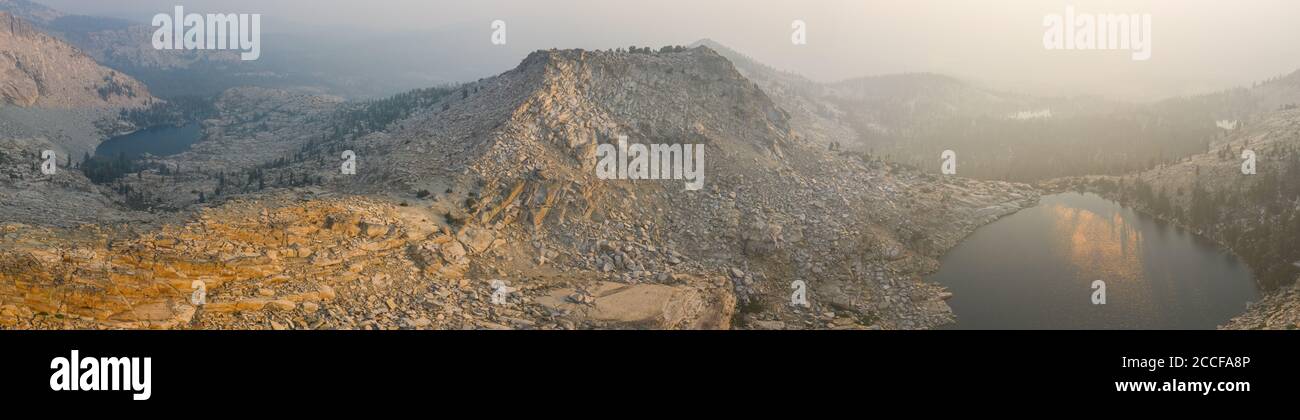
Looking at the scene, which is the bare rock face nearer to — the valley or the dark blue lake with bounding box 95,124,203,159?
the dark blue lake with bounding box 95,124,203,159

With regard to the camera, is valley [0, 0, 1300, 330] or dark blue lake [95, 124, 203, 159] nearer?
valley [0, 0, 1300, 330]

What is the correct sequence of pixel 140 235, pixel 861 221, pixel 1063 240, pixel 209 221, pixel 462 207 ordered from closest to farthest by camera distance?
pixel 140 235, pixel 209 221, pixel 462 207, pixel 861 221, pixel 1063 240

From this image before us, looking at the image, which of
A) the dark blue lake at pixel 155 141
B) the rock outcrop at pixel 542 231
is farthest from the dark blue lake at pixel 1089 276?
the dark blue lake at pixel 155 141

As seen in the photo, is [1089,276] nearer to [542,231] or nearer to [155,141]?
[542,231]

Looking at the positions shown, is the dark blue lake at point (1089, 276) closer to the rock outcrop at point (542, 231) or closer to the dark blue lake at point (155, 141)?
the rock outcrop at point (542, 231)

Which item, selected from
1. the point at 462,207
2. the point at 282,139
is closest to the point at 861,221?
the point at 462,207

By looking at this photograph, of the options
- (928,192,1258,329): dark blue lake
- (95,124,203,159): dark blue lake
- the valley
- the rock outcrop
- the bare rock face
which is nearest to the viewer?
the rock outcrop

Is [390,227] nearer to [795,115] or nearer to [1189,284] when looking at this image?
[1189,284]

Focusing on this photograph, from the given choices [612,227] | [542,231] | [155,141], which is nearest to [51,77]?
[155,141]

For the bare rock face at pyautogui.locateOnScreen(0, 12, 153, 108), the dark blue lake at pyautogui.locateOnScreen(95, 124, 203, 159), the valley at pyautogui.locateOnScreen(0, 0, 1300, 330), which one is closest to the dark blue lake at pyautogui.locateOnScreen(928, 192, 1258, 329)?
the valley at pyautogui.locateOnScreen(0, 0, 1300, 330)
